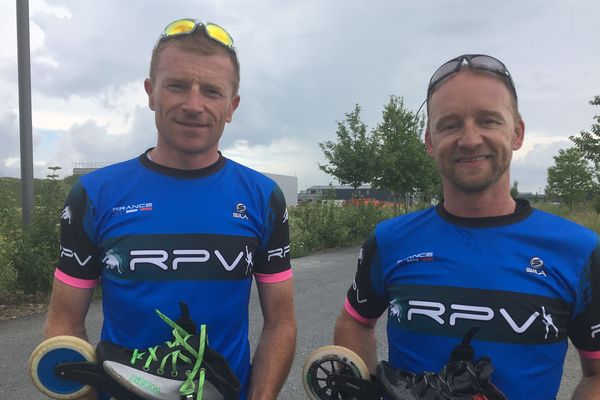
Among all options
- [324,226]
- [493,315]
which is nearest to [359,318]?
[493,315]

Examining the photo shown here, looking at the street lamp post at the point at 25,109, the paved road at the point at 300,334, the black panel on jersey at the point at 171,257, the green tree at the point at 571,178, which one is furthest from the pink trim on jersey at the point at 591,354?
the green tree at the point at 571,178

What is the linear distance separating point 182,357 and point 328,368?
0.54 m

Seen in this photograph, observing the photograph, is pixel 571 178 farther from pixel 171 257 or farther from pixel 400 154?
pixel 171 257

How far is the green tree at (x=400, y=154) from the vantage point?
22.2m

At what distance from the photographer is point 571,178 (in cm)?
3625

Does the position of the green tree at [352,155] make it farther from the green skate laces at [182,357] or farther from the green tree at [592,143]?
the green skate laces at [182,357]

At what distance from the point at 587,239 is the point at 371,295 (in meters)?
0.83

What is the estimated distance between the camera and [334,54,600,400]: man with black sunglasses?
159cm

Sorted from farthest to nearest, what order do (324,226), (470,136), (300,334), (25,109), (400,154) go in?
(400,154), (324,226), (25,109), (300,334), (470,136)

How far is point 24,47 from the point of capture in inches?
306

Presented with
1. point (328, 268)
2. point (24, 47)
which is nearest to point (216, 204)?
point (24, 47)

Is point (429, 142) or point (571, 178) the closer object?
point (429, 142)

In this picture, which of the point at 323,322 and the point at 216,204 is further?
the point at 323,322

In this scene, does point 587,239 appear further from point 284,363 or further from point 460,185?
point 284,363
